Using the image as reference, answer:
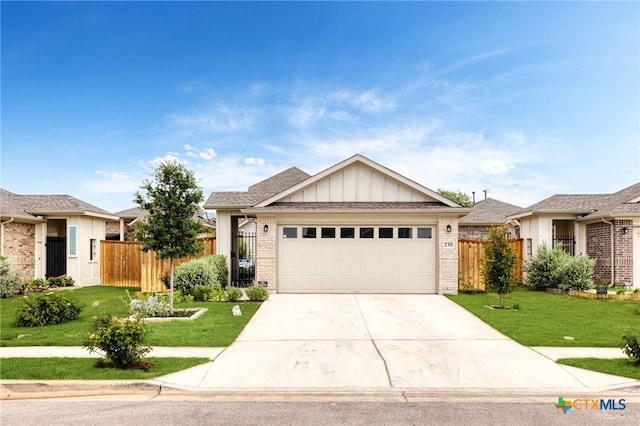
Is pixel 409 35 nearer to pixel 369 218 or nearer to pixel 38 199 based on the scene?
pixel 369 218

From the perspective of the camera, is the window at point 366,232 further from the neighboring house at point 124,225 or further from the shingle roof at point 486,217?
the neighboring house at point 124,225

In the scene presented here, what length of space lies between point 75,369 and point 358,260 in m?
9.78

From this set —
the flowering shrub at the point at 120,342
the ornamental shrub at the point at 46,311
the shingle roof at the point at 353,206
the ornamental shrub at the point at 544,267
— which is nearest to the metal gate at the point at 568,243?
the ornamental shrub at the point at 544,267

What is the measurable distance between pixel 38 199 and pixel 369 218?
15.9m

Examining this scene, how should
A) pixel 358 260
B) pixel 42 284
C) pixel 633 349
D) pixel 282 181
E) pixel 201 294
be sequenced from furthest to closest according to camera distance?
1. pixel 282 181
2. pixel 42 284
3. pixel 358 260
4. pixel 201 294
5. pixel 633 349

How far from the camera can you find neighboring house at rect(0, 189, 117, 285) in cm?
1631

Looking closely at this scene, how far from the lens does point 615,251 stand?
15727mm

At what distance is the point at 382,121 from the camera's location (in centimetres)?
2216

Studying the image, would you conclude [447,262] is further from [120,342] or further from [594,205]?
[120,342]

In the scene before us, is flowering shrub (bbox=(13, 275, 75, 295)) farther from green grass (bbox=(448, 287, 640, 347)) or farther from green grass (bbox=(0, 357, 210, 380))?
green grass (bbox=(448, 287, 640, 347))

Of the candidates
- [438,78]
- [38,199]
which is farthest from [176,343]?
[438,78]

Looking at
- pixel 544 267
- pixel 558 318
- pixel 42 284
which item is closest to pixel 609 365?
pixel 558 318

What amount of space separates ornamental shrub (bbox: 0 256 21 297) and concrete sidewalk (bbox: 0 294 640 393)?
9.08 metres

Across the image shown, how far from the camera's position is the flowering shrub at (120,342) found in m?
5.89
